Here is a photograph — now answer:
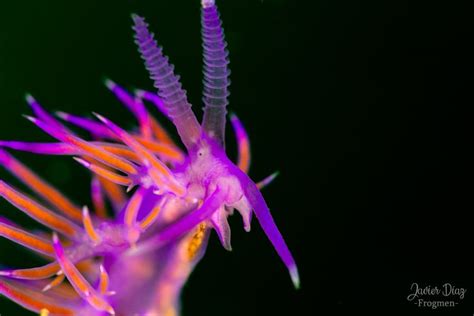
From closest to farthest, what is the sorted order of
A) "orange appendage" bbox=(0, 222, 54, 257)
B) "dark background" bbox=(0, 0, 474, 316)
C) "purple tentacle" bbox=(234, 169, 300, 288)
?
1. "purple tentacle" bbox=(234, 169, 300, 288)
2. "orange appendage" bbox=(0, 222, 54, 257)
3. "dark background" bbox=(0, 0, 474, 316)

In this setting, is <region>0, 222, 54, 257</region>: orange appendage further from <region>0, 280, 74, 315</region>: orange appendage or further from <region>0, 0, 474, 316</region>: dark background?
<region>0, 0, 474, 316</region>: dark background

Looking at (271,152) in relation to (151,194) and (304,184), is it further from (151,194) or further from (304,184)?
(151,194)

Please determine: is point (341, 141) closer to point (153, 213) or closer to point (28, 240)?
point (153, 213)

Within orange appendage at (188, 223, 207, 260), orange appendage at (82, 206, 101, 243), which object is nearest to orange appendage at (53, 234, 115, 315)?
orange appendage at (82, 206, 101, 243)

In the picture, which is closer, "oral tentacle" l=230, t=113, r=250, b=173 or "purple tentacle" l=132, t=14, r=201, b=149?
"purple tentacle" l=132, t=14, r=201, b=149

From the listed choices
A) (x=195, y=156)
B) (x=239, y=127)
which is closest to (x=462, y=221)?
(x=239, y=127)

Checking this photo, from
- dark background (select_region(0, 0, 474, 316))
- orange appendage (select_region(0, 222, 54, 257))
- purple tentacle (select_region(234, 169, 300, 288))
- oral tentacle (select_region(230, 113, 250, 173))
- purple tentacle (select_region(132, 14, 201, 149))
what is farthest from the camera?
dark background (select_region(0, 0, 474, 316))

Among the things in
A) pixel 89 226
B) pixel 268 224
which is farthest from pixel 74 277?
pixel 268 224

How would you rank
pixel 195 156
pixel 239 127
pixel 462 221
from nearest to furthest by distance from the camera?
pixel 195 156 < pixel 239 127 < pixel 462 221

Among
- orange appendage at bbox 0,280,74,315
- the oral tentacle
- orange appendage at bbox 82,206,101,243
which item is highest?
the oral tentacle
